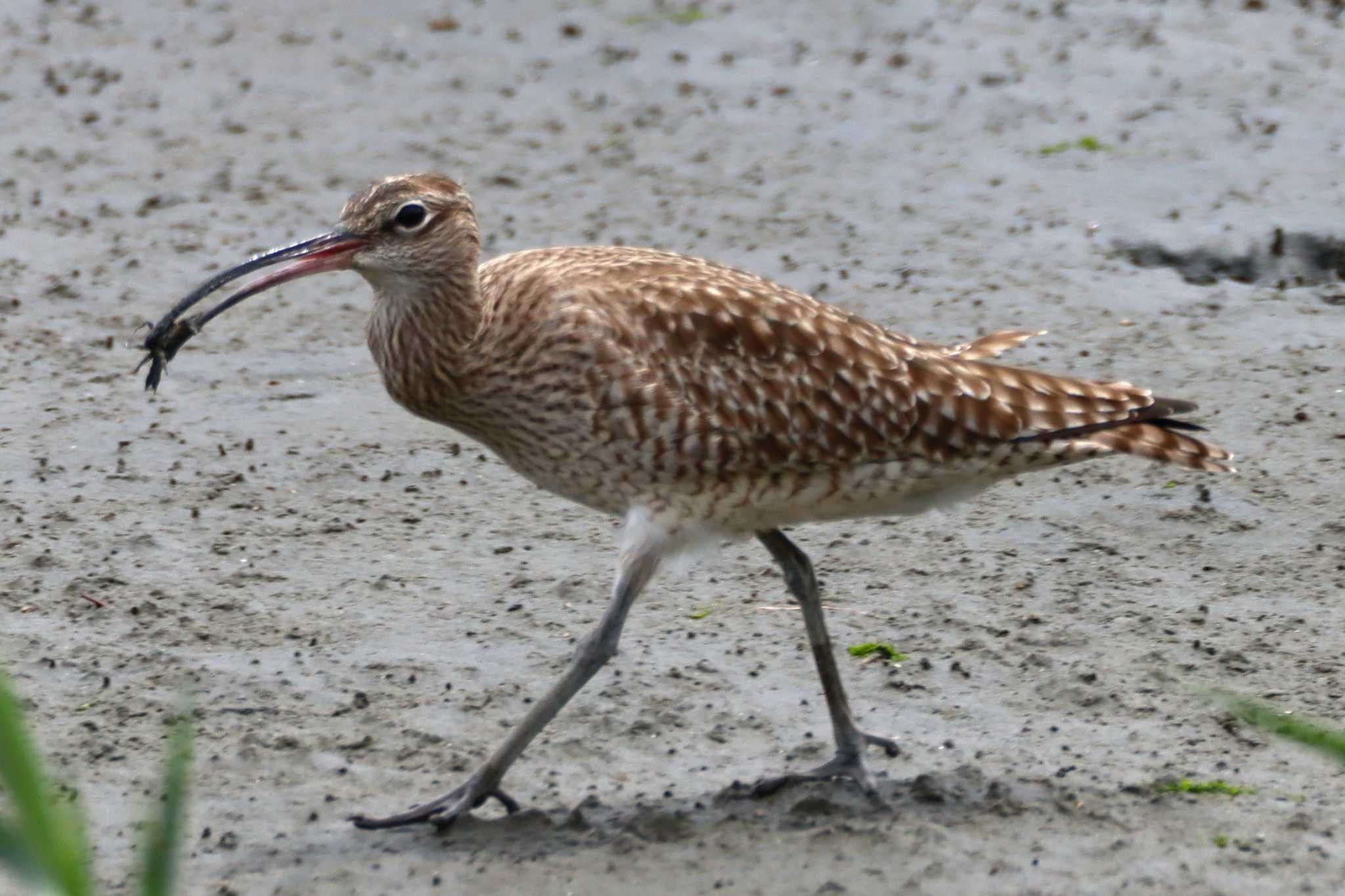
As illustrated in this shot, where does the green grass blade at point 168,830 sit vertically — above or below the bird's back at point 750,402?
above

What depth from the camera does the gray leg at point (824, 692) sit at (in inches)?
208

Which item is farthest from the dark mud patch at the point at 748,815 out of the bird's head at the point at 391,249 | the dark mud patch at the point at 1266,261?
the dark mud patch at the point at 1266,261

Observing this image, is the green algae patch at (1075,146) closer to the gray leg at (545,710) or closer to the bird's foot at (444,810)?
the gray leg at (545,710)

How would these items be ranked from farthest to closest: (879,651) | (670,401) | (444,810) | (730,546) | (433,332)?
(730,546)
(879,651)
(433,332)
(670,401)
(444,810)

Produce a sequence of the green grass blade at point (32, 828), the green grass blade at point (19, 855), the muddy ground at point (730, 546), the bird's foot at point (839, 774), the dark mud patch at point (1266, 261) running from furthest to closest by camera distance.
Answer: the dark mud patch at point (1266, 261) → the bird's foot at point (839, 774) → the muddy ground at point (730, 546) → the green grass blade at point (19, 855) → the green grass blade at point (32, 828)

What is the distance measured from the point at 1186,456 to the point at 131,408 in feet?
14.4

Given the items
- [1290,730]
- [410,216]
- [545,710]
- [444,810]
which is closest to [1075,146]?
[410,216]

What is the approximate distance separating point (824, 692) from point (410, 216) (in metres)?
1.78

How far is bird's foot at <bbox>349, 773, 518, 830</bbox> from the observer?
500 centimetres

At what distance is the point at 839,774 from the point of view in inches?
209

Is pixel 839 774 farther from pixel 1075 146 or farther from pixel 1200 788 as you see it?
pixel 1075 146

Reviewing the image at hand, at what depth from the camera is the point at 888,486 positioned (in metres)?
5.34

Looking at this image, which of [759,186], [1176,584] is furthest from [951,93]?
[1176,584]

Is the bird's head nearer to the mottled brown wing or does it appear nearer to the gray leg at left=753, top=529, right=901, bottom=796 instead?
the mottled brown wing
